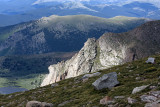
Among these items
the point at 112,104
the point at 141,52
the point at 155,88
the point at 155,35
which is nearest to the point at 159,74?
the point at 155,88

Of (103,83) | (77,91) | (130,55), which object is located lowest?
(130,55)

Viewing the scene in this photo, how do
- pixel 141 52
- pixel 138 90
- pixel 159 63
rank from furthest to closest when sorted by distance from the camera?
pixel 141 52, pixel 159 63, pixel 138 90

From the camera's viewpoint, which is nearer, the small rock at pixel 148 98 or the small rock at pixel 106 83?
the small rock at pixel 148 98

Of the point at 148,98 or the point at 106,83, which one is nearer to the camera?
the point at 148,98

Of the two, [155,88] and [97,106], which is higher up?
[155,88]

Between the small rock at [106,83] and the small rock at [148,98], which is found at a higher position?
the small rock at [148,98]

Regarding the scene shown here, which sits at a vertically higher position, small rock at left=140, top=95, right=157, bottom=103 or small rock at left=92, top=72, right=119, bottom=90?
small rock at left=140, top=95, right=157, bottom=103

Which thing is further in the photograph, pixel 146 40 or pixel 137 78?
pixel 146 40

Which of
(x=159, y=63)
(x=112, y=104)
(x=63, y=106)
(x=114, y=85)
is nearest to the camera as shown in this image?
(x=112, y=104)

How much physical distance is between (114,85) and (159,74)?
853cm

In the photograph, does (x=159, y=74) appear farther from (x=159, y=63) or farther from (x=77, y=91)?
(x=77, y=91)

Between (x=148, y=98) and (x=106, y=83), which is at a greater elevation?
(x=148, y=98)

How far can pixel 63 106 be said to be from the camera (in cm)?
3638

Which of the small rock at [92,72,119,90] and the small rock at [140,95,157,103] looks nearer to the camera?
the small rock at [140,95,157,103]
